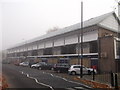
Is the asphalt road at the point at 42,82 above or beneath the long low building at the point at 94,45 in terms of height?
beneath

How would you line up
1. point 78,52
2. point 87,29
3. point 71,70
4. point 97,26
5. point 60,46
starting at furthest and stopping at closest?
point 60,46
point 78,52
point 87,29
point 97,26
point 71,70

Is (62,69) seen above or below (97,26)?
below

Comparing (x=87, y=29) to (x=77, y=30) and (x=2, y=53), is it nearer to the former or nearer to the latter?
(x=77, y=30)

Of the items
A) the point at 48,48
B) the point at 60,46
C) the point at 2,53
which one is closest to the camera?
the point at 60,46

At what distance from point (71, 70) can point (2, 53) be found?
131101 millimetres

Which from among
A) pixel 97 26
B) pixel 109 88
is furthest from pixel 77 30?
pixel 109 88

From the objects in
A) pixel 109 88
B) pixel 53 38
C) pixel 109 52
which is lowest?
pixel 109 88

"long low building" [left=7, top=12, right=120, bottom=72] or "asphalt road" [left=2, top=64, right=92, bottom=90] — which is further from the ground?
"long low building" [left=7, top=12, right=120, bottom=72]

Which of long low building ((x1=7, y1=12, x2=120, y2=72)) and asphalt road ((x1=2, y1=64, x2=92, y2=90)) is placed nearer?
asphalt road ((x1=2, y1=64, x2=92, y2=90))

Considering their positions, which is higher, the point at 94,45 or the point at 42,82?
the point at 94,45

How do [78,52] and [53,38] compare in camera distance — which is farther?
[53,38]

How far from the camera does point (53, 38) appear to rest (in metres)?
59.6

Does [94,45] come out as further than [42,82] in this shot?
Yes

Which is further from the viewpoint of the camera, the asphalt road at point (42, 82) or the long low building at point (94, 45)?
the long low building at point (94, 45)
